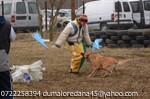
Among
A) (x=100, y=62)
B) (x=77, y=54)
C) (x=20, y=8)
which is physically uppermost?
(x=20, y=8)

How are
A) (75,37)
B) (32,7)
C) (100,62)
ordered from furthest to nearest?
(32,7) < (75,37) < (100,62)

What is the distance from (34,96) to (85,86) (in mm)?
1354

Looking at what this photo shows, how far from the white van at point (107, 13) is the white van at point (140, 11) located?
10.3 inches

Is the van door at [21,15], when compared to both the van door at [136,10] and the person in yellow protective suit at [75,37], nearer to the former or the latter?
the van door at [136,10]

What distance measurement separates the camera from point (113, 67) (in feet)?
39.2

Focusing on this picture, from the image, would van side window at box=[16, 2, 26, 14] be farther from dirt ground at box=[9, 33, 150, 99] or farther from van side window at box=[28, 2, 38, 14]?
dirt ground at box=[9, 33, 150, 99]

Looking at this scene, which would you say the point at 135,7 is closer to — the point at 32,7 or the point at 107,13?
the point at 107,13

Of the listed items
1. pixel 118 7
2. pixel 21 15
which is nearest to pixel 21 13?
pixel 21 15

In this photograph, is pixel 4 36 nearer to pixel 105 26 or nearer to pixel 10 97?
pixel 10 97

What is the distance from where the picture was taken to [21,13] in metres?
30.1

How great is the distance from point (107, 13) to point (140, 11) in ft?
5.35

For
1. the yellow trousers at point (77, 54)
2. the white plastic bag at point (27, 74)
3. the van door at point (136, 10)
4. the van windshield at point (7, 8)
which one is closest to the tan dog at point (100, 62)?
the yellow trousers at point (77, 54)

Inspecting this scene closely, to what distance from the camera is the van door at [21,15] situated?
29986 mm

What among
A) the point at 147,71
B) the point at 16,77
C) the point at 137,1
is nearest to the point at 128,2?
the point at 137,1
